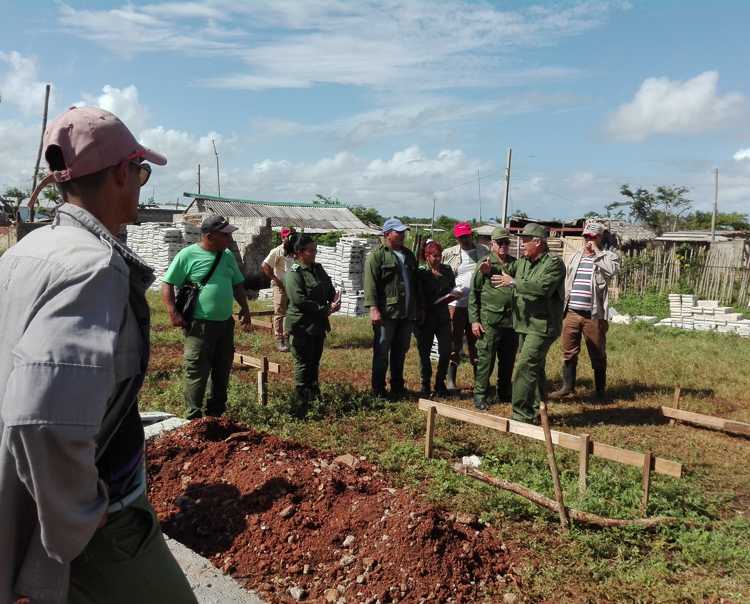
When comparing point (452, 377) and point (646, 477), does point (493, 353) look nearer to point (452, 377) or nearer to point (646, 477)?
point (452, 377)

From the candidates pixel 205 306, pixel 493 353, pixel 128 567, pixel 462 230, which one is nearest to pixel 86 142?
pixel 128 567

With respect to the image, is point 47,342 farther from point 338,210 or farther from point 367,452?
point 338,210

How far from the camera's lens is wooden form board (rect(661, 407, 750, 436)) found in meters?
5.90

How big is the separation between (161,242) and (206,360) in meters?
13.4

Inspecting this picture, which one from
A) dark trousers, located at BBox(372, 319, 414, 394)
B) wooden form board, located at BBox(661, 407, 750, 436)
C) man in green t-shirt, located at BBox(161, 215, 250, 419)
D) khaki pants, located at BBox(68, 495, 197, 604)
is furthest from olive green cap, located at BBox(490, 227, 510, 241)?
Answer: khaki pants, located at BBox(68, 495, 197, 604)

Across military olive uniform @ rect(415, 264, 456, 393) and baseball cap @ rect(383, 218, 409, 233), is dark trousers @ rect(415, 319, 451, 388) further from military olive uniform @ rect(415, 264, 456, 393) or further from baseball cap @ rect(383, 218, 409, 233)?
baseball cap @ rect(383, 218, 409, 233)

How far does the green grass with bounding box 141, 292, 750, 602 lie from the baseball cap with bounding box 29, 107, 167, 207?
2.86 meters

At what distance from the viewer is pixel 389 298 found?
6.93 m

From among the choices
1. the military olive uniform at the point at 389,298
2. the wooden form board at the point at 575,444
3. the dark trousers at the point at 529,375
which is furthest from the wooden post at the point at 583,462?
the military olive uniform at the point at 389,298

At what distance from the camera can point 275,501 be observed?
4.00 meters

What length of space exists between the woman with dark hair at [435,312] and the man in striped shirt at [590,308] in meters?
1.34

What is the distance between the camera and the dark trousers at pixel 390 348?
7039 millimetres

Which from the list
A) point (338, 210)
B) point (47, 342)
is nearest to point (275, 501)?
Result: point (47, 342)

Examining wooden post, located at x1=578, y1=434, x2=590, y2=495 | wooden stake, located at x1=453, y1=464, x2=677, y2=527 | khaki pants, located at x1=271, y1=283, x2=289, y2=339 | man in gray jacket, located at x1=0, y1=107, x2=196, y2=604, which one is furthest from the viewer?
khaki pants, located at x1=271, y1=283, x2=289, y2=339
